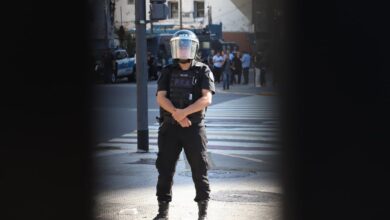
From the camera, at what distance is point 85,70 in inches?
1278

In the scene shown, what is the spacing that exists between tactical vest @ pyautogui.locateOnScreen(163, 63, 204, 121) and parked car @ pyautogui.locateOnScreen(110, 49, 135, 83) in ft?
89.5

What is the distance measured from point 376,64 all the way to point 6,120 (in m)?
10.2

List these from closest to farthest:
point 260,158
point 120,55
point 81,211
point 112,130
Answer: point 81,211
point 260,158
point 112,130
point 120,55

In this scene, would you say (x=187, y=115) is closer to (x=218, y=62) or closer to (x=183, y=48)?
(x=183, y=48)

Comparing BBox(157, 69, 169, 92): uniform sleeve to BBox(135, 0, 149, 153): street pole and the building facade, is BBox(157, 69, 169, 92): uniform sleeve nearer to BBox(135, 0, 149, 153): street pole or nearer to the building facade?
BBox(135, 0, 149, 153): street pole

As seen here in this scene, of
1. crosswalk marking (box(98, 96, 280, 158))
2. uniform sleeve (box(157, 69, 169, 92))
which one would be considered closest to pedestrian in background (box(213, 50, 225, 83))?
crosswalk marking (box(98, 96, 280, 158))

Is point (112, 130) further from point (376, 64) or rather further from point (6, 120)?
point (376, 64)

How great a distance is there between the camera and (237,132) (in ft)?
42.8

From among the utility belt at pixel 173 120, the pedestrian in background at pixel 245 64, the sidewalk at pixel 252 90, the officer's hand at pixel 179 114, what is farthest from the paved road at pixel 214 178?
the pedestrian in background at pixel 245 64

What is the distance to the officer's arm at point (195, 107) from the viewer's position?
5504 millimetres

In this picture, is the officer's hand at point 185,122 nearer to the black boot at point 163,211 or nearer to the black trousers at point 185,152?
the black trousers at point 185,152

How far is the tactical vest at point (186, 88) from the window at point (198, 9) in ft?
185

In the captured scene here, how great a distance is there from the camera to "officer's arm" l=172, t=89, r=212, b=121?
5.50 m

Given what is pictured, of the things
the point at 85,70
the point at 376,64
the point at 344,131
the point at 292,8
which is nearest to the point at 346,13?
the point at 376,64
